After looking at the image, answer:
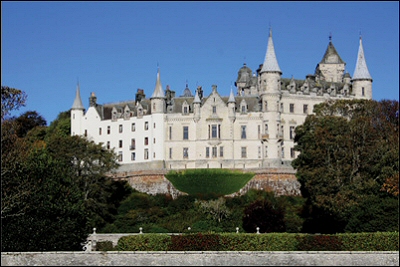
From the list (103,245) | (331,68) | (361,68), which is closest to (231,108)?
(361,68)

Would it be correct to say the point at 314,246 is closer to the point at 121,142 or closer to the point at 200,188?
the point at 200,188

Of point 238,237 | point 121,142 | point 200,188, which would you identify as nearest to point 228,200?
point 200,188

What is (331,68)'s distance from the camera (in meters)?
96.9

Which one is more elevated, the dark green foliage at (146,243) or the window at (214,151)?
the window at (214,151)

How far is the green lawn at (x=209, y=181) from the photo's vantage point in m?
80.8

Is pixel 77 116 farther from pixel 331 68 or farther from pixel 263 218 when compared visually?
pixel 263 218

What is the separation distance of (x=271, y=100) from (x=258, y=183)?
27.6 ft

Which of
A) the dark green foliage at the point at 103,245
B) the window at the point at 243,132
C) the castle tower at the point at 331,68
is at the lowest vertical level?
the dark green foliage at the point at 103,245

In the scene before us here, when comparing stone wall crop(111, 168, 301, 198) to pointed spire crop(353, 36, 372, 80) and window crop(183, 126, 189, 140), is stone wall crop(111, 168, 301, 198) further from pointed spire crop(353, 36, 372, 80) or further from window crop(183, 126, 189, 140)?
pointed spire crop(353, 36, 372, 80)

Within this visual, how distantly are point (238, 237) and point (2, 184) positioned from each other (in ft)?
42.9

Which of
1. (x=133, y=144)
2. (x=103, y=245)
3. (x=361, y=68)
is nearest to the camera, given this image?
(x=103, y=245)

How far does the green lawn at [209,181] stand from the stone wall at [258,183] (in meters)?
0.47

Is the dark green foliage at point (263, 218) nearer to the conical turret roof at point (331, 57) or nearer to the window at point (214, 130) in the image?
the window at point (214, 130)

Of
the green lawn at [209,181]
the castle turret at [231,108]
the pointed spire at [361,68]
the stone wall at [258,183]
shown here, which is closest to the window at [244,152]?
the castle turret at [231,108]
